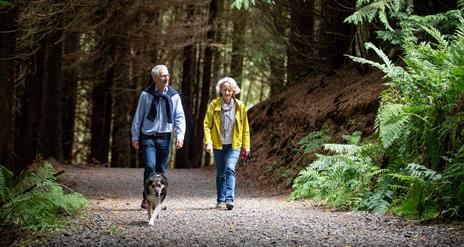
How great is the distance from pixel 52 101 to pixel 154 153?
11067 millimetres

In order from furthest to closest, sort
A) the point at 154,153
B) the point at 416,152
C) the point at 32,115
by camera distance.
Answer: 1. the point at 32,115
2. the point at 154,153
3. the point at 416,152

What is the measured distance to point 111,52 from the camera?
22953mm

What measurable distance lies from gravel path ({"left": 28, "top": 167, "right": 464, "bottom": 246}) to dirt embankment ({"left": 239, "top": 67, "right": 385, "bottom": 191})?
270 cm

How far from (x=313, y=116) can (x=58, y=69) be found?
8.72 m

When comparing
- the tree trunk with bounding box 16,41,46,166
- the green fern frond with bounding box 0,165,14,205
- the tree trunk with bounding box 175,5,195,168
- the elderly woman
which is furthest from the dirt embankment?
the tree trunk with bounding box 175,5,195,168

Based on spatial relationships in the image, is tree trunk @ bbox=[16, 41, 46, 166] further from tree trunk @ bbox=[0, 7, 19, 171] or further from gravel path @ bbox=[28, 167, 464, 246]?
gravel path @ bbox=[28, 167, 464, 246]

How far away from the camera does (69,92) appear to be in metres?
23.4

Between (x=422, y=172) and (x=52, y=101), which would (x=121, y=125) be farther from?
(x=422, y=172)

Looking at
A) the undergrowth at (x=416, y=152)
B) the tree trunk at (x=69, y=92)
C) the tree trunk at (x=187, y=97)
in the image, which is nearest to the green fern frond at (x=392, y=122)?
the undergrowth at (x=416, y=152)

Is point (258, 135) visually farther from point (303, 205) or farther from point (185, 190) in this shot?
point (303, 205)

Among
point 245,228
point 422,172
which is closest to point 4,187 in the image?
point 245,228

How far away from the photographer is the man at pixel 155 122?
8.93 m

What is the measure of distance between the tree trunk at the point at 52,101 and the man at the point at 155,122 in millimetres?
10259

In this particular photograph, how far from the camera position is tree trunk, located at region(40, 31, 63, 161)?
1856 cm
